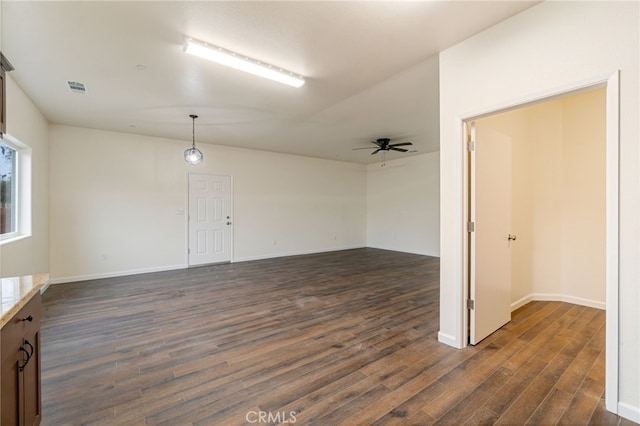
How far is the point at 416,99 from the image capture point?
12.6 ft

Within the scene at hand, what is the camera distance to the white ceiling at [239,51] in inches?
82.7

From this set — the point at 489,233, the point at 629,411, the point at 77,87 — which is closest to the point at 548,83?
the point at 489,233

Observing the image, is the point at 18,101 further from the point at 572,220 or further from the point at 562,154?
the point at 572,220

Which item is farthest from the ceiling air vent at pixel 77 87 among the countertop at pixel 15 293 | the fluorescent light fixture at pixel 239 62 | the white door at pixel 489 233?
the white door at pixel 489 233

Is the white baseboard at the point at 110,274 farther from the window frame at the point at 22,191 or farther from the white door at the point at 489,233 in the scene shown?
the white door at the point at 489,233

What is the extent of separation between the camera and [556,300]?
3.85 meters

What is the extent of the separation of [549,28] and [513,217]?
87.7 inches

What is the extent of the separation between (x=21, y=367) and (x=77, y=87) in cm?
346

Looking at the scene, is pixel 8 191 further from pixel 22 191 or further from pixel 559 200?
pixel 559 200

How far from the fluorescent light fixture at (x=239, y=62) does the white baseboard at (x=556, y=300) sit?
12.9ft

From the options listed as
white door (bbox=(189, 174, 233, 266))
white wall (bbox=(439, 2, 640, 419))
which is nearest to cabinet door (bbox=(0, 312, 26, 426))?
white wall (bbox=(439, 2, 640, 419))

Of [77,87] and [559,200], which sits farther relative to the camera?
[559,200]

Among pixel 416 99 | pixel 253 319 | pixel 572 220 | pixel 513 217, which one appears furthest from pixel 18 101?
pixel 572 220

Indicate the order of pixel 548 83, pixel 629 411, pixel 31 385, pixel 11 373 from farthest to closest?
1. pixel 548 83
2. pixel 629 411
3. pixel 31 385
4. pixel 11 373
